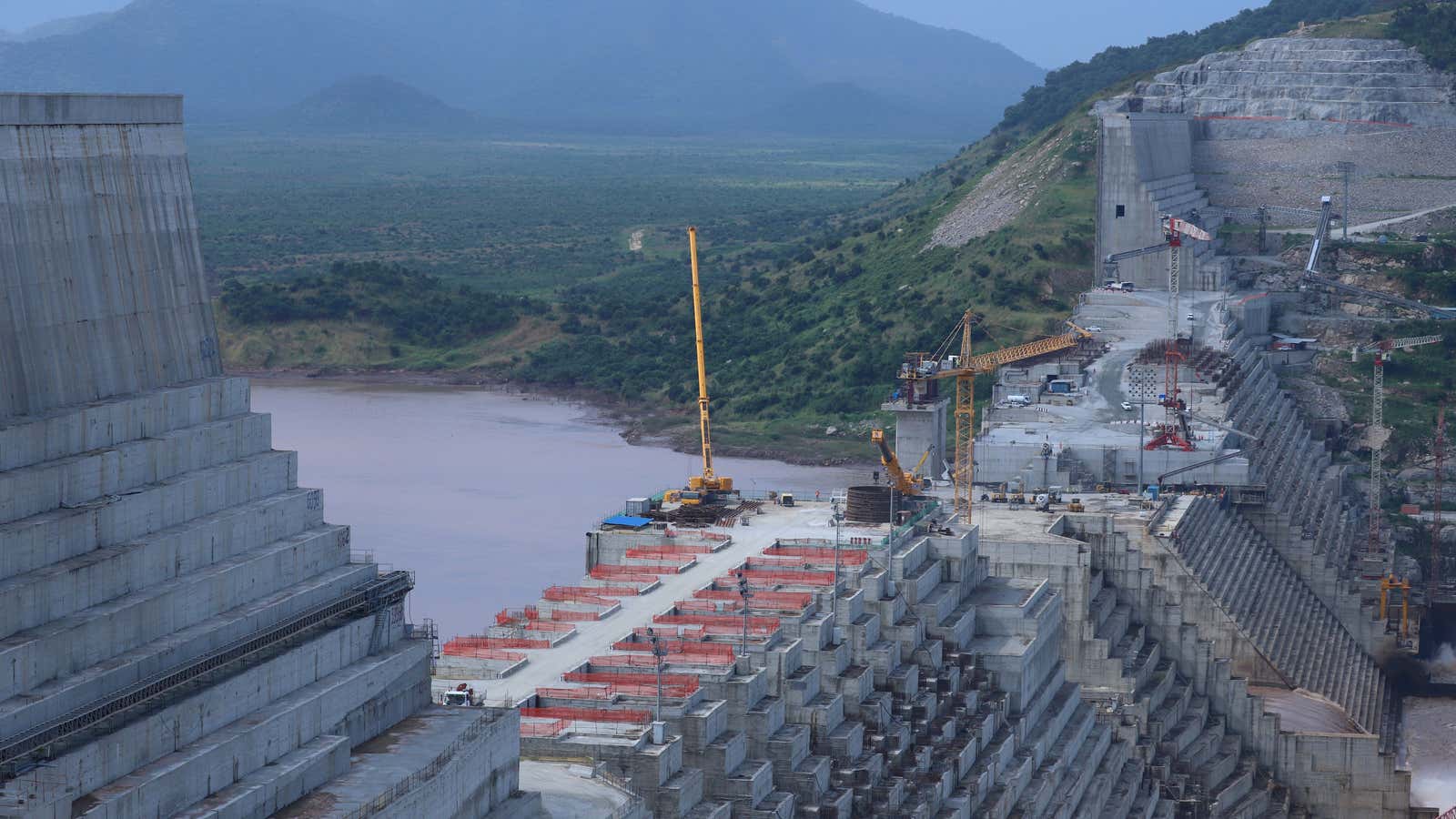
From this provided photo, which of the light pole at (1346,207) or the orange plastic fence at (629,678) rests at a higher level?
the light pole at (1346,207)

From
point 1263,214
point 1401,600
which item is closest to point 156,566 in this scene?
point 1401,600

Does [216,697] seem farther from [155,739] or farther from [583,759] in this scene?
[583,759]

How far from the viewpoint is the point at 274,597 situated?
188 ft

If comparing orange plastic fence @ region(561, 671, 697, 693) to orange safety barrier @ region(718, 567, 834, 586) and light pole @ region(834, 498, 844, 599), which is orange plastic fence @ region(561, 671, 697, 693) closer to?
light pole @ region(834, 498, 844, 599)

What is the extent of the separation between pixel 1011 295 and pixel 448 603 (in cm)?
6965

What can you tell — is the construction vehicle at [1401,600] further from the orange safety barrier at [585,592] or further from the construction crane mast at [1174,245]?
the orange safety barrier at [585,592]

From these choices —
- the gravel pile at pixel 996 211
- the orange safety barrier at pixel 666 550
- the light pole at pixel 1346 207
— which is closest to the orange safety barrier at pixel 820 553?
the orange safety barrier at pixel 666 550

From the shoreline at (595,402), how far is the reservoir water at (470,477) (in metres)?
1.34

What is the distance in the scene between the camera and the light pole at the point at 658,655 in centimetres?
6869

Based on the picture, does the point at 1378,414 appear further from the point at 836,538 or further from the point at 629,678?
the point at 629,678

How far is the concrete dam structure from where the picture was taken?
50.5 metres

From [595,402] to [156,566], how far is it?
13102 centimetres

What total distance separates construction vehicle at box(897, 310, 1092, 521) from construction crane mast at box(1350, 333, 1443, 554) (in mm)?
17028

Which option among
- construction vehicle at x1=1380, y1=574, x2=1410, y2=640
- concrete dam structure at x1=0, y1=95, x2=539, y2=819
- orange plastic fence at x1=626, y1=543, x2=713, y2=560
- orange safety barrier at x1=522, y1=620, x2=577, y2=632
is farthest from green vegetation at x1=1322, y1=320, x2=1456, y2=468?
concrete dam structure at x1=0, y1=95, x2=539, y2=819
